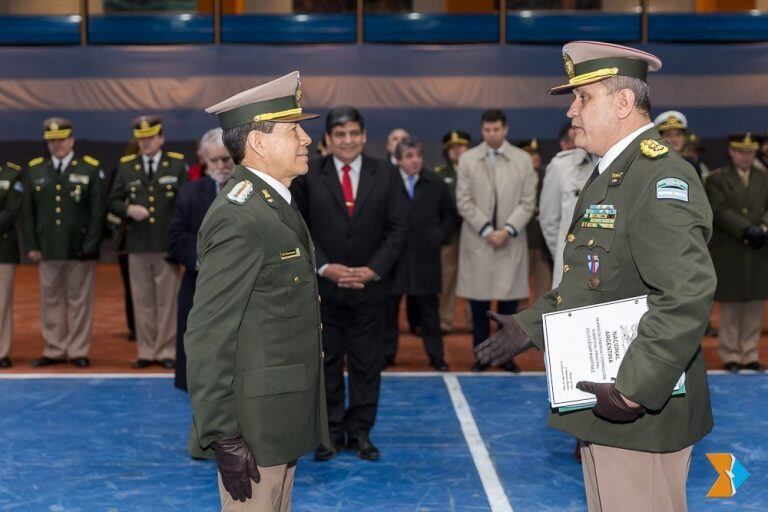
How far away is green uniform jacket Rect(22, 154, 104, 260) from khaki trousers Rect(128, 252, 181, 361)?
45 cm

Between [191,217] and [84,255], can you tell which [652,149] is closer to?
[191,217]

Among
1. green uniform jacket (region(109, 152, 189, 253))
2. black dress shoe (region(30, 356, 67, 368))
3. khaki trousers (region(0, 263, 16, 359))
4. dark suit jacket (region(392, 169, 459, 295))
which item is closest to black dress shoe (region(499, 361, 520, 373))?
dark suit jacket (region(392, 169, 459, 295))

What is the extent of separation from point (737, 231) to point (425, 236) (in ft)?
8.92

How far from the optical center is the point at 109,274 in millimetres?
16969

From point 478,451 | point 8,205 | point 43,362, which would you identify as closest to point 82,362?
point 43,362

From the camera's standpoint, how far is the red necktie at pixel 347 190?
643 cm

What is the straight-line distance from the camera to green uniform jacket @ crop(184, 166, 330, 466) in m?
3.29

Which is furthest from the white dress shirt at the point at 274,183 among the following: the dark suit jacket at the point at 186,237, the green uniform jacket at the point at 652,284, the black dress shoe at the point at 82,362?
the black dress shoe at the point at 82,362

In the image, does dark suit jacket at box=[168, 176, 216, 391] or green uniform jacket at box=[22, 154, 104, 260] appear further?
green uniform jacket at box=[22, 154, 104, 260]

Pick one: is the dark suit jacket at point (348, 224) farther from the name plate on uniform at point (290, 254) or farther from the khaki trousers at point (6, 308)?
the khaki trousers at point (6, 308)

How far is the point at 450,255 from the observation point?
37.5 ft

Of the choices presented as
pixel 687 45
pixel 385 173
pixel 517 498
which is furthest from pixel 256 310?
pixel 687 45

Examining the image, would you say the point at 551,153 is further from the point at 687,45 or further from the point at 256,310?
the point at 256,310

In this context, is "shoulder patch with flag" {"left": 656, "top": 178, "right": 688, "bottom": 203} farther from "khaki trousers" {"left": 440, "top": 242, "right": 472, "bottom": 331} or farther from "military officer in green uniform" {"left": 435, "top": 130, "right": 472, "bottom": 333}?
"khaki trousers" {"left": 440, "top": 242, "right": 472, "bottom": 331}
